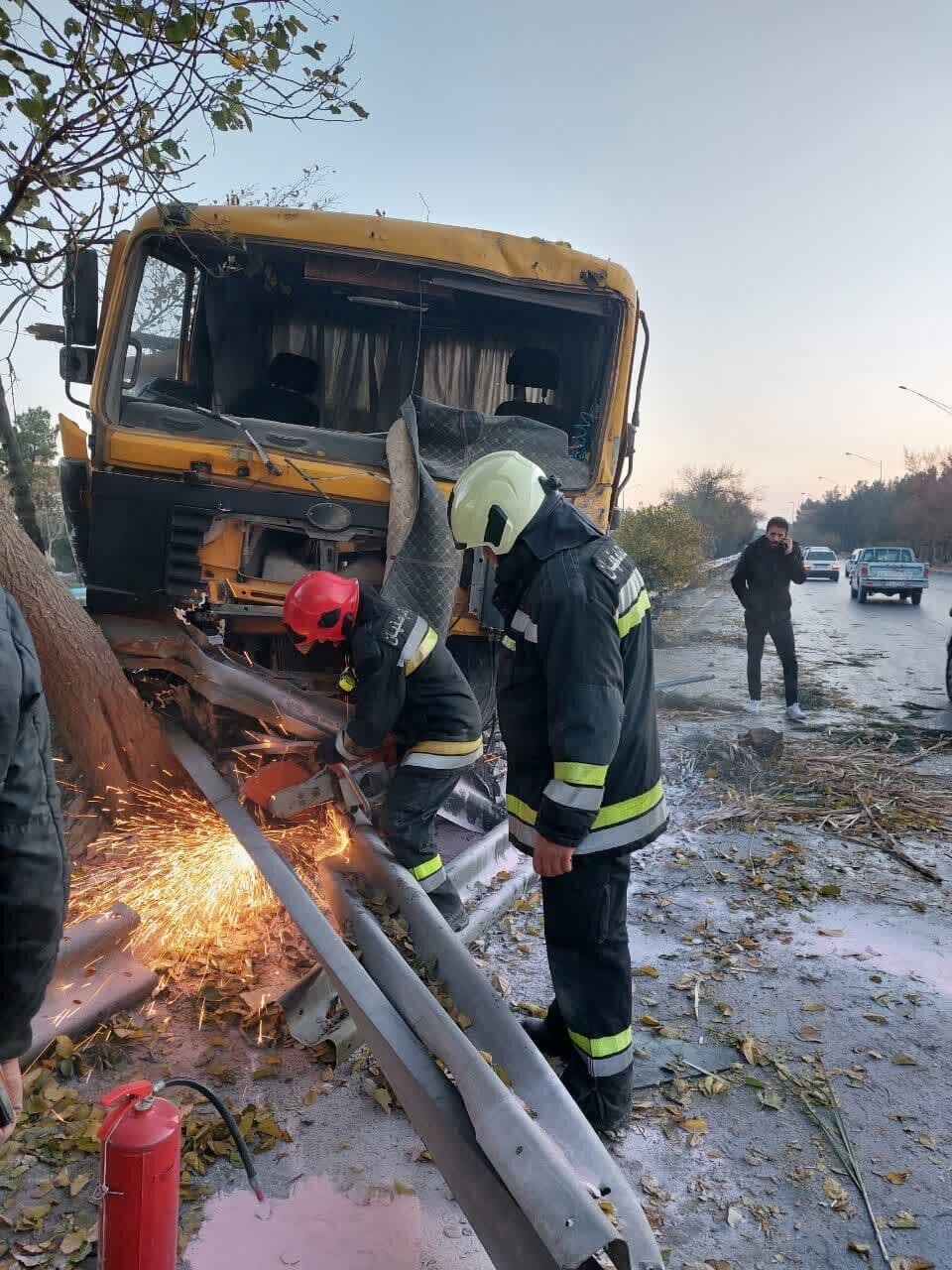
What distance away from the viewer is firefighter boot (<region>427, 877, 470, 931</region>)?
12.1 feet

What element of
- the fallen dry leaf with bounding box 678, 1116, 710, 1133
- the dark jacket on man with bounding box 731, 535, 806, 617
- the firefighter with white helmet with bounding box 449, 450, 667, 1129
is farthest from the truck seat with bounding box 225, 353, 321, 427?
the dark jacket on man with bounding box 731, 535, 806, 617

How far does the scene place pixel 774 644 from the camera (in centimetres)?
805

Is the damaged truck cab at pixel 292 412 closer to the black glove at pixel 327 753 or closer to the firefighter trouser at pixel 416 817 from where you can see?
the black glove at pixel 327 753

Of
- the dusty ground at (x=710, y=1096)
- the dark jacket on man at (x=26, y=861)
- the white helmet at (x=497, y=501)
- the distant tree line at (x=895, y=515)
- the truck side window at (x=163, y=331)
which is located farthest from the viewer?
the distant tree line at (x=895, y=515)

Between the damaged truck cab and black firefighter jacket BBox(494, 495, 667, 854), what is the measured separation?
4.67ft

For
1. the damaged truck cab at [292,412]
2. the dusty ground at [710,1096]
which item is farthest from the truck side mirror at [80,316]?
the dusty ground at [710,1096]

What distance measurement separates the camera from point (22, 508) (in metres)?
6.39

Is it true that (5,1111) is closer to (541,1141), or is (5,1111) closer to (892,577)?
(541,1141)

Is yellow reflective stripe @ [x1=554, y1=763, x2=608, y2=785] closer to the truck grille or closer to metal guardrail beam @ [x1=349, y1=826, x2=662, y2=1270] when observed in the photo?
metal guardrail beam @ [x1=349, y1=826, x2=662, y2=1270]

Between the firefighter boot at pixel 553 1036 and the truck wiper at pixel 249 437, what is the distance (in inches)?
107

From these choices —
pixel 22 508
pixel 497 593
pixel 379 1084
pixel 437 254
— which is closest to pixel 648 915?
pixel 379 1084

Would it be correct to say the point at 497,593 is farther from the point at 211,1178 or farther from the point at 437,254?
the point at 437,254

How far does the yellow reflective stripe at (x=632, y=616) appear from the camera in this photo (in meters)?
2.64

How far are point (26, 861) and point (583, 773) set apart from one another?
146 centimetres
